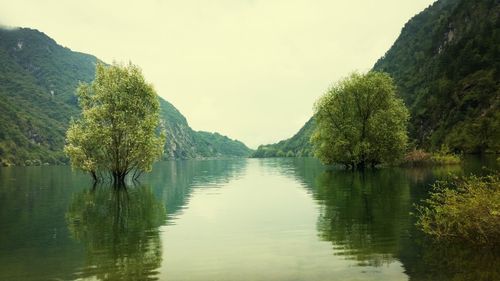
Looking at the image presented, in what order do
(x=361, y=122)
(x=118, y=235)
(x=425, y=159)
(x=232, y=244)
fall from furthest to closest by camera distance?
(x=425, y=159) → (x=361, y=122) → (x=118, y=235) → (x=232, y=244)

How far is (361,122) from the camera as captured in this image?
84.2 m

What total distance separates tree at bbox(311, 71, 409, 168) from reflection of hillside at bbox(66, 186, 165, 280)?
167ft

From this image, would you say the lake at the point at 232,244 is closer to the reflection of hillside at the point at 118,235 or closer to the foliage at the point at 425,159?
the reflection of hillside at the point at 118,235

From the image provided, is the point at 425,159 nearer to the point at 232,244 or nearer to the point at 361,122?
the point at 361,122

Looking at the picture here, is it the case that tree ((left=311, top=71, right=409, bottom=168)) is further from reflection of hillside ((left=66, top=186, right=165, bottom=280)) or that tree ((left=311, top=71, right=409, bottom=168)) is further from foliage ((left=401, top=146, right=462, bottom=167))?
reflection of hillside ((left=66, top=186, right=165, bottom=280))

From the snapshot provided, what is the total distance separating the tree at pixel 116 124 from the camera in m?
60.7

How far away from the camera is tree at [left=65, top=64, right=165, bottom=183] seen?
2388 inches

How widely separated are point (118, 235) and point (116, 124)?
40.1 metres

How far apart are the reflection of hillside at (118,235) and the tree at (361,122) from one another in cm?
5095

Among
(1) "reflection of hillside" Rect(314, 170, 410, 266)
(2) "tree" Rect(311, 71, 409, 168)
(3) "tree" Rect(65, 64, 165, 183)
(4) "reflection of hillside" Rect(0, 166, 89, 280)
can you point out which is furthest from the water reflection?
(2) "tree" Rect(311, 71, 409, 168)

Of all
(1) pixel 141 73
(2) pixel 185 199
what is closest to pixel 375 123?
(1) pixel 141 73

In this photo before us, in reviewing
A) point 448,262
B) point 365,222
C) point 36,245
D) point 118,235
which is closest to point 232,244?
point 118,235

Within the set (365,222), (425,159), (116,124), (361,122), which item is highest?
(361,122)

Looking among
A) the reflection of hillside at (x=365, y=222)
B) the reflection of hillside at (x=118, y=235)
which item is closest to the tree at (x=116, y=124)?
the reflection of hillside at (x=118, y=235)
